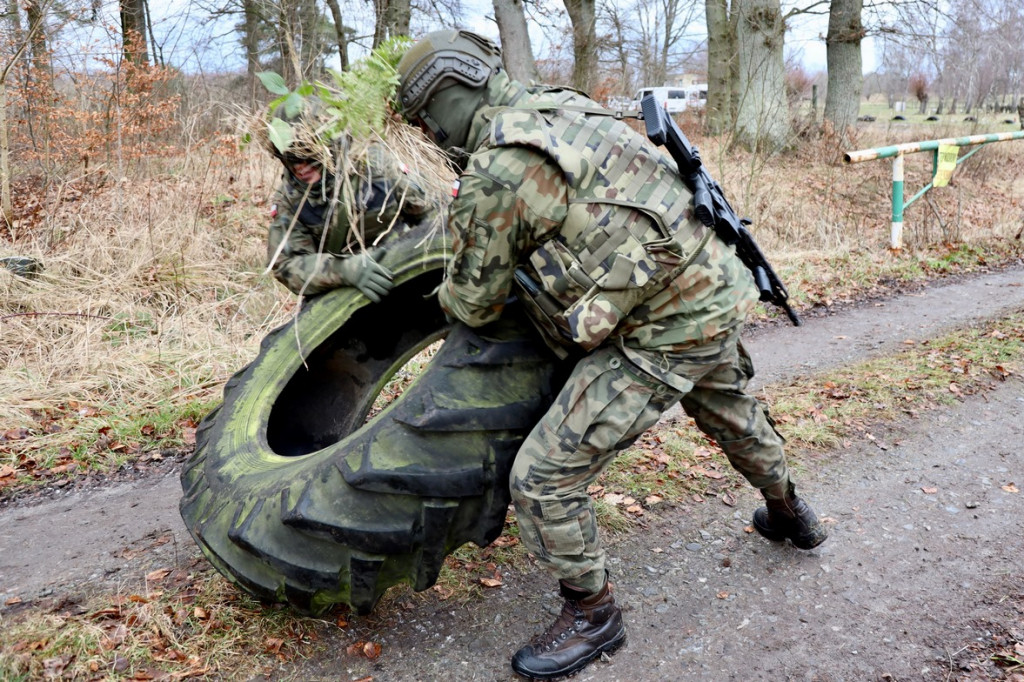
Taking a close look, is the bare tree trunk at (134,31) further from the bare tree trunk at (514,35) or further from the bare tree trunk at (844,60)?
the bare tree trunk at (844,60)

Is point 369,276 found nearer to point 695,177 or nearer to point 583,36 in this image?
point 695,177

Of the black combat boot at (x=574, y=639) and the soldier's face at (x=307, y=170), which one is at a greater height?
the soldier's face at (x=307, y=170)

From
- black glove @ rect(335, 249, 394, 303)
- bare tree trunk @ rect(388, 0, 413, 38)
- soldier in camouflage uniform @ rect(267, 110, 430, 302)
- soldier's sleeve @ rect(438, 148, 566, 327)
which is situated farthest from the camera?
bare tree trunk @ rect(388, 0, 413, 38)

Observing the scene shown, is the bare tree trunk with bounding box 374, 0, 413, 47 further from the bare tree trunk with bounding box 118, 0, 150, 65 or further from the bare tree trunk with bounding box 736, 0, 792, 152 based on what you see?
the bare tree trunk with bounding box 736, 0, 792, 152

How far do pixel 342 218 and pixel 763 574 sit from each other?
2.66 m

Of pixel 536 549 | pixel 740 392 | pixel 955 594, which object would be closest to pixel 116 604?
pixel 536 549

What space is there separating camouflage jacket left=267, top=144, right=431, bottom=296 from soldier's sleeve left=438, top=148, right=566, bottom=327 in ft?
1.85

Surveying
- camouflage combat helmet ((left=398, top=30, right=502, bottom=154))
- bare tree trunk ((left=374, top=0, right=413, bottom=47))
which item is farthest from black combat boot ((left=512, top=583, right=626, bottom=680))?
bare tree trunk ((left=374, top=0, right=413, bottom=47))

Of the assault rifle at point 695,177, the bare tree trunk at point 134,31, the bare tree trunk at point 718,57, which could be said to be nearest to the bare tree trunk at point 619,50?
the bare tree trunk at point 718,57

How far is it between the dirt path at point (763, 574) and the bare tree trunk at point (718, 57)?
45.5 feet

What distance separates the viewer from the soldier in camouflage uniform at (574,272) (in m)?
2.57

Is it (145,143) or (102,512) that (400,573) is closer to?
(102,512)

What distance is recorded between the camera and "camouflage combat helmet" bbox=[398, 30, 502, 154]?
2654 millimetres

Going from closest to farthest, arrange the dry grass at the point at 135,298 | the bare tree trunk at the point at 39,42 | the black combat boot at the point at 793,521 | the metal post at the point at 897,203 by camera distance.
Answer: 1. the black combat boot at the point at 793,521
2. the dry grass at the point at 135,298
3. the bare tree trunk at the point at 39,42
4. the metal post at the point at 897,203
